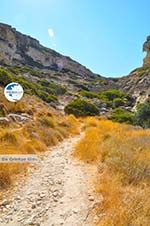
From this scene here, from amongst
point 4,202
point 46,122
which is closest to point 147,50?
point 46,122

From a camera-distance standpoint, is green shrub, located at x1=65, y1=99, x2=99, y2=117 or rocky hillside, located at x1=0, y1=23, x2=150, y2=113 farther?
rocky hillside, located at x1=0, y1=23, x2=150, y2=113

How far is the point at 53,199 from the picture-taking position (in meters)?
7.40

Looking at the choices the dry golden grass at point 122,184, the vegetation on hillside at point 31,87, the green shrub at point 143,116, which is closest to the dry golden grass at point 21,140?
the dry golden grass at point 122,184

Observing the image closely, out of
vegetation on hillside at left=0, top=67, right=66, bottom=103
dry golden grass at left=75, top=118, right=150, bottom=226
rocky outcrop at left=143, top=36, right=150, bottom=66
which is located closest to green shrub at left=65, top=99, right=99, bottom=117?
vegetation on hillside at left=0, top=67, right=66, bottom=103

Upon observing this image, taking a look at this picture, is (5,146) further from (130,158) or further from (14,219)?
(14,219)

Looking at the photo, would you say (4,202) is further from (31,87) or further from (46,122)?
(31,87)

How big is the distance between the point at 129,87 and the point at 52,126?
39723mm

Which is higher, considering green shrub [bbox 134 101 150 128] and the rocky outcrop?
the rocky outcrop

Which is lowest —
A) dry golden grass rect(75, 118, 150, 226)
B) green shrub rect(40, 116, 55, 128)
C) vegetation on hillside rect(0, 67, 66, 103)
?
dry golden grass rect(75, 118, 150, 226)

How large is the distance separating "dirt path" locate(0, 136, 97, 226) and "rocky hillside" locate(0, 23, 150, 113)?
36349 millimetres

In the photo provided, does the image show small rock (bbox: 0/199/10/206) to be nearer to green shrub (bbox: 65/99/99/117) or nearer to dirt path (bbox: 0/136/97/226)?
dirt path (bbox: 0/136/97/226)

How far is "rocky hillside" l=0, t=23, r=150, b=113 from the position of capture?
52188mm

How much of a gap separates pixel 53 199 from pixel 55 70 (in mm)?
70325

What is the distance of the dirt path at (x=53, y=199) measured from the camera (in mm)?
6391
